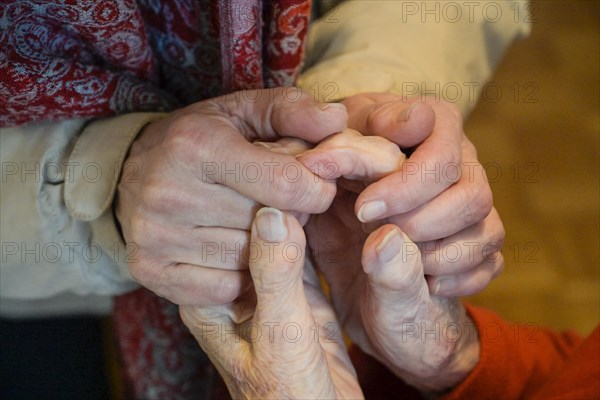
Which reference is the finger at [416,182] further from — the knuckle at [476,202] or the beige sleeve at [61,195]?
the beige sleeve at [61,195]

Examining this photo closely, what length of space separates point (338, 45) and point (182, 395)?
0.40 m

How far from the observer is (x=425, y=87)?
550 millimetres

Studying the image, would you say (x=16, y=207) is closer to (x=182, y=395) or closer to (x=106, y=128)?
(x=106, y=128)

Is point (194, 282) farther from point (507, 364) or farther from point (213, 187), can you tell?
point (507, 364)

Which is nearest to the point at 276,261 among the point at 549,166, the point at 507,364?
the point at 507,364

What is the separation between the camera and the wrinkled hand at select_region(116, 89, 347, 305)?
373 millimetres

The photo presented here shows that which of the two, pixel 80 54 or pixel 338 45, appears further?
pixel 338 45

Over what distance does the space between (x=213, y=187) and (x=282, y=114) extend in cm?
7

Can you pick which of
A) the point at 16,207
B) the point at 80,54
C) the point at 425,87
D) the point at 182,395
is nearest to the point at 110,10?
the point at 80,54

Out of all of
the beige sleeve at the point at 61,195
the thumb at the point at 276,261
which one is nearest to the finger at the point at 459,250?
the thumb at the point at 276,261

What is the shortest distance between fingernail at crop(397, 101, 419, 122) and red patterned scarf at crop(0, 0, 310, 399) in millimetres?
106

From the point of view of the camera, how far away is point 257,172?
0.37m

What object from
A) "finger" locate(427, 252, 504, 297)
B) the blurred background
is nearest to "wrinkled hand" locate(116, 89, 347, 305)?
"finger" locate(427, 252, 504, 297)

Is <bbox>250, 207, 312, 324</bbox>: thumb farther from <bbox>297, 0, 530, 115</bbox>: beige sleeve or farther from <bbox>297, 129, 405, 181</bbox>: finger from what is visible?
<bbox>297, 0, 530, 115</bbox>: beige sleeve
